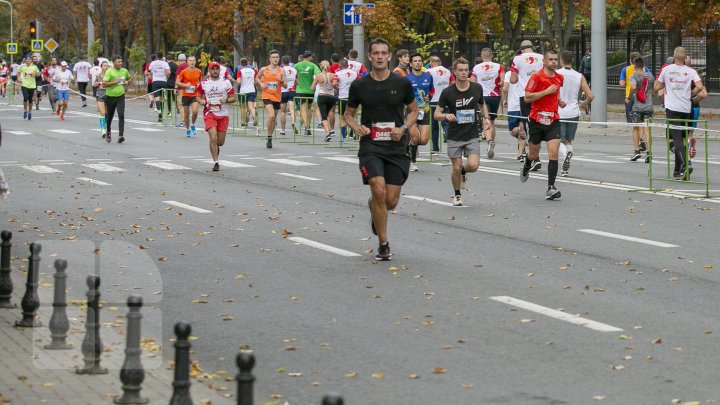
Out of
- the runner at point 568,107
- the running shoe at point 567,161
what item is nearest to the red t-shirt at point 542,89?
the runner at point 568,107

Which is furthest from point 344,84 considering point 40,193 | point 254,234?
point 254,234

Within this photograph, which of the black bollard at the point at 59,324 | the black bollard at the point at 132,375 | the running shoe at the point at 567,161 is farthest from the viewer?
the running shoe at the point at 567,161

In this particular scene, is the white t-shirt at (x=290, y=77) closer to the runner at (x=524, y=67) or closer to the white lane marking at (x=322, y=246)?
the runner at (x=524, y=67)

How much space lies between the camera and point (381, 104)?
42.0ft

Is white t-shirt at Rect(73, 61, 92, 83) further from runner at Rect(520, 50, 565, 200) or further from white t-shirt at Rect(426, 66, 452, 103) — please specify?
runner at Rect(520, 50, 565, 200)

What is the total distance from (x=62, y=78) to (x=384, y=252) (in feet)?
96.4

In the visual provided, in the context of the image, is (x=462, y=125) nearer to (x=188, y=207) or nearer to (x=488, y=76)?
(x=188, y=207)

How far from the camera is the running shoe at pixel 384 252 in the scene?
12672 millimetres

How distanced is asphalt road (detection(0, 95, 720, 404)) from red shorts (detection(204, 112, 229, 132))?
708mm

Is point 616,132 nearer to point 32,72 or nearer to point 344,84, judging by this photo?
point 344,84

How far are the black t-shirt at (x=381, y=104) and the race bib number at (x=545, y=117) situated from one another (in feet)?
17.7

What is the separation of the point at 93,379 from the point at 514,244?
6.57 metres

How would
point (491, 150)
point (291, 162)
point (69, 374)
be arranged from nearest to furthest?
point (69, 374), point (291, 162), point (491, 150)

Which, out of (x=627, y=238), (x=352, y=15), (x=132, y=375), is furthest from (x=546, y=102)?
(x=352, y=15)
